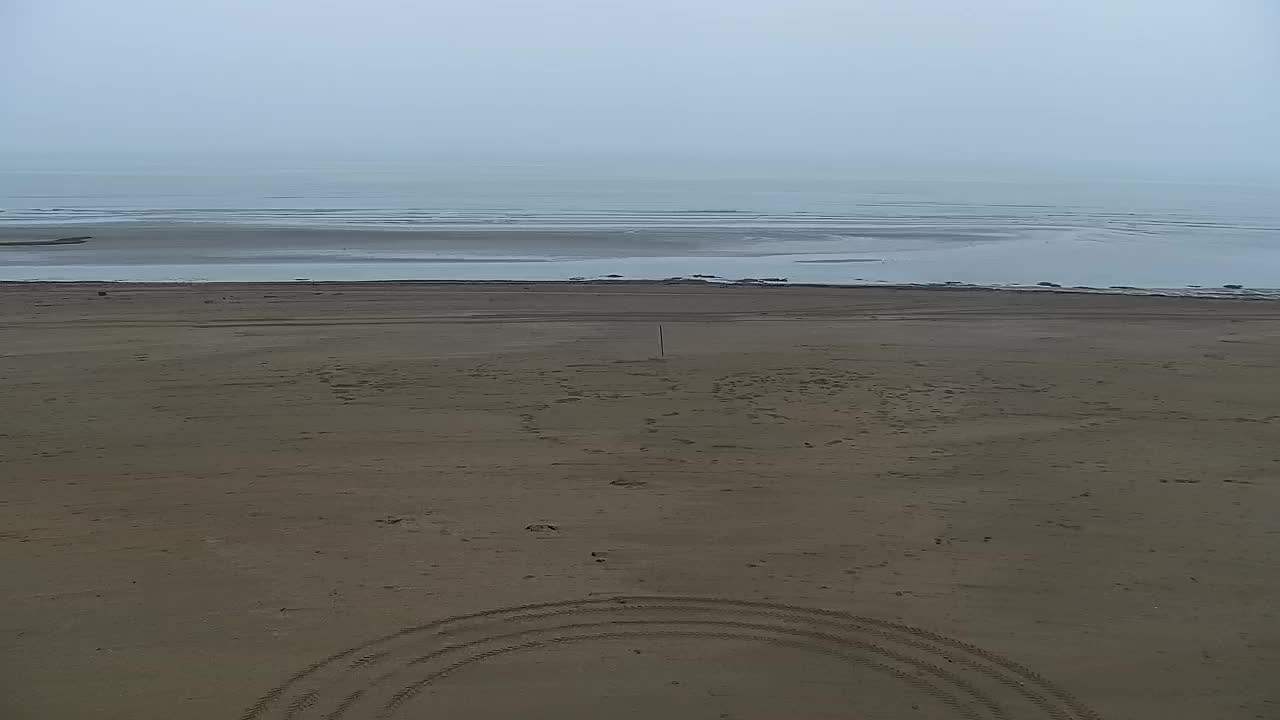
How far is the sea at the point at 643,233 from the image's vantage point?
2680 cm

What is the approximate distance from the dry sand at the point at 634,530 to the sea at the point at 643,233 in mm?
11594

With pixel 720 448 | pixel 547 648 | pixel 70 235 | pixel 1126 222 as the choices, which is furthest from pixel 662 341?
pixel 1126 222

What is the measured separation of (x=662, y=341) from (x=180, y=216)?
3320 centimetres

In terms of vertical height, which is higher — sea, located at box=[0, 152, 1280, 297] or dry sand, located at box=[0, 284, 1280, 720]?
sea, located at box=[0, 152, 1280, 297]

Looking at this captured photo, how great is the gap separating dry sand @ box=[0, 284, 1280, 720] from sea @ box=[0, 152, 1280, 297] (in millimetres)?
11594

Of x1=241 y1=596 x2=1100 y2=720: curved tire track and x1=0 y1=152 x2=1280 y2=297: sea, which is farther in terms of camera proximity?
x1=0 y1=152 x2=1280 y2=297: sea

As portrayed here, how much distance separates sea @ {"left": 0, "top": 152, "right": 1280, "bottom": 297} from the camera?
2680 centimetres

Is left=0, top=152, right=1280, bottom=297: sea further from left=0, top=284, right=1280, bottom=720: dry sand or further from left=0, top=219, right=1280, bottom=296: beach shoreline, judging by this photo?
left=0, top=284, right=1280, bottom=720: dry sand

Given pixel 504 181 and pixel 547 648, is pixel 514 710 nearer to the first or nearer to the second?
pixel 547 648

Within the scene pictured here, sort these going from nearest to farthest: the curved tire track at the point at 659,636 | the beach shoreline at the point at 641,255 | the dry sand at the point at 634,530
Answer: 1. the curved tire track at the point at 659,636
2. the dry sand at the point at 634,530
3. the beach shoreline at the point at 641,255

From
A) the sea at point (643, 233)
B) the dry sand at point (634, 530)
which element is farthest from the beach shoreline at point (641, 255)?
the dry sand at point (634, 530)

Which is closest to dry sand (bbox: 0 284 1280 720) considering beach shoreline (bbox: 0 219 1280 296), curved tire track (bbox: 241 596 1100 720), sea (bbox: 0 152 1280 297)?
curved tire track (bbox: 241 596 1100 720)

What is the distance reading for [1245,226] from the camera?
43906 mm

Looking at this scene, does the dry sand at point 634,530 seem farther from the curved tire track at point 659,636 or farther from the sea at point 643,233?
the sea at point 643,233
